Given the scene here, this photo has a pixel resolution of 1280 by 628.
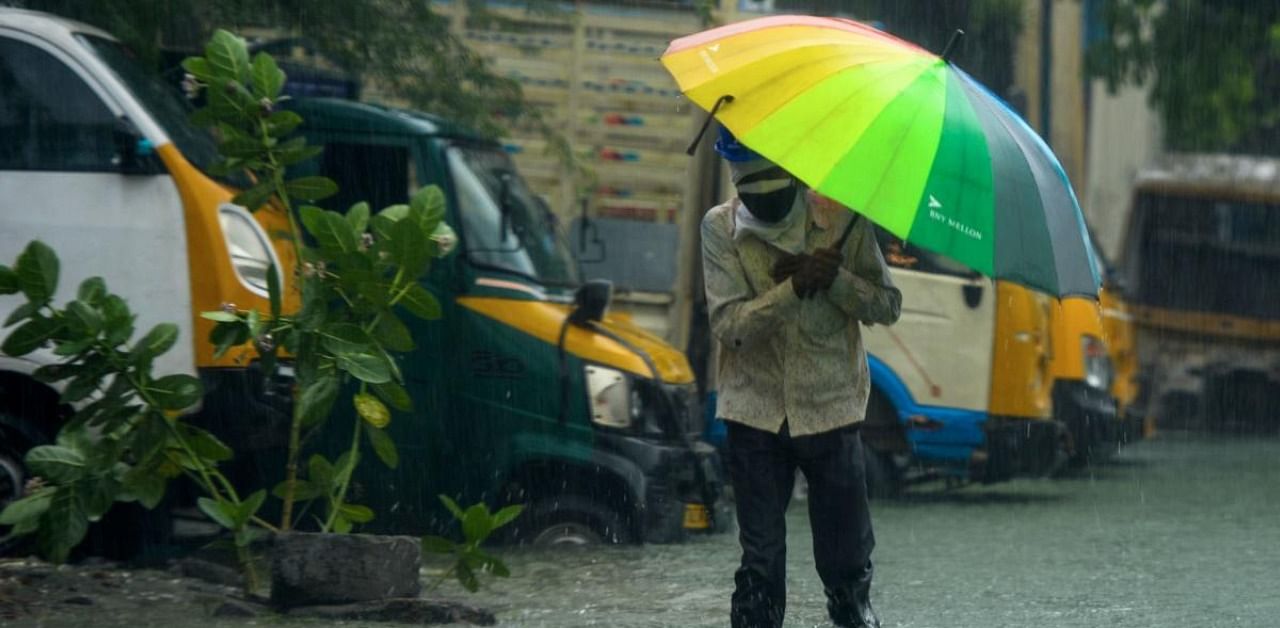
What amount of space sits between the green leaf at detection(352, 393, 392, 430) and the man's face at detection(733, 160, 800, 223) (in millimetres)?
1721

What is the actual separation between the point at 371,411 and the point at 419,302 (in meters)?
0.44

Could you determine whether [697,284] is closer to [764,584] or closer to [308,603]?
[308,603]

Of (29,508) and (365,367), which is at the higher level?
(365,367)

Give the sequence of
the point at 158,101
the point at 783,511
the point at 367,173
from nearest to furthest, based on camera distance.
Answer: the point at 783,511 < the point at 158,101 < the point at 367,173

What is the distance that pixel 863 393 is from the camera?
6.10 metres

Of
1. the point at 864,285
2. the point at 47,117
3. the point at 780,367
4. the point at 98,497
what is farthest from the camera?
the point at 47,117

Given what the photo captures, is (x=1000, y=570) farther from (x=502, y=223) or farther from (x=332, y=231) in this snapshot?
(x=332, y=231)

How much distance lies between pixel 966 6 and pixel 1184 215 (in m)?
3.23

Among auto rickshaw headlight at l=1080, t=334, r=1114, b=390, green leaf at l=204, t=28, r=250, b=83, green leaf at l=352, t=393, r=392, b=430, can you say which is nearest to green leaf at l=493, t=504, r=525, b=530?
green leaf at l=352, t=393, r=392, b=430

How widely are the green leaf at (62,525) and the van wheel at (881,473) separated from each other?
5.90 metres

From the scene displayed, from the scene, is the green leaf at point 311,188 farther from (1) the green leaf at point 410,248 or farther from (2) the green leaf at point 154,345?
(2) the green leaf at point 154,345

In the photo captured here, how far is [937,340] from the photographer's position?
11.7 meters

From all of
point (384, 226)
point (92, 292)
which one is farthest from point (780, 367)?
point (92, 292)

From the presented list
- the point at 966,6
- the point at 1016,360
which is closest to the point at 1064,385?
the point at 1016,360
